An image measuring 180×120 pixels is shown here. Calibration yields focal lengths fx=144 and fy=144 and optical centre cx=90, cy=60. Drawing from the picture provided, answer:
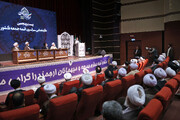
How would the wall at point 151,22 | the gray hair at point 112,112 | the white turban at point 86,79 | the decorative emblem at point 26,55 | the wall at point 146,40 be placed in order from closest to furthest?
the gray hair at point 112,112
the white turban at point 86,79
the decorative emblem at point 26,55
the wall at point 151,22
the wall at point 146,40

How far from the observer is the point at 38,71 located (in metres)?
5.15

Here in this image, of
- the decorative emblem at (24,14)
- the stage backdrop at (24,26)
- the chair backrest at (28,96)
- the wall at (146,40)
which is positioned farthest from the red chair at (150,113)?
the wall at (146,40)

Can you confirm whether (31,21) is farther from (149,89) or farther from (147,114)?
(147,114)

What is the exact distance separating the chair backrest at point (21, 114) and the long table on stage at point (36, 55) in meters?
4.39

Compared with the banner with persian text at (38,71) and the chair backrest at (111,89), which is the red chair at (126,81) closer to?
the chair backrest at (111,89)

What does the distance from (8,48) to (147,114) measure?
7394 mm

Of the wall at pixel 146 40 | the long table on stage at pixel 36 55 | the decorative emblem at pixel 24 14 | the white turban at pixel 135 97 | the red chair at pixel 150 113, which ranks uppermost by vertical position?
the decorative emblem at pixel 24 14

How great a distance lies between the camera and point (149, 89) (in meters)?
2.27

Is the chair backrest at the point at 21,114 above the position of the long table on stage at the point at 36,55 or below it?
below

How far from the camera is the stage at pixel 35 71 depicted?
4414 mm

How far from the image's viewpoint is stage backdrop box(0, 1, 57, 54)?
269 inches

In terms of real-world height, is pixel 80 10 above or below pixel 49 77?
above

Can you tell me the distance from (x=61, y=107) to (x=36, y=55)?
15.6ft

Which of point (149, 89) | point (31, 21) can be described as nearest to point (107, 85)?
point (149, 89)
